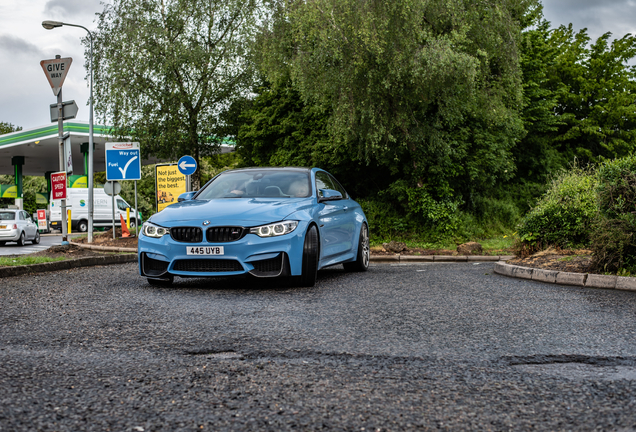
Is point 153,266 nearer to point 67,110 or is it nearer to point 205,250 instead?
point 205,250

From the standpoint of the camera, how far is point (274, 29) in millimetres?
20250

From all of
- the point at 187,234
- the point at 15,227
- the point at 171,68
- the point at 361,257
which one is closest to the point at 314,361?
the point at 187,234

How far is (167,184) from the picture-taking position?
66.9ft

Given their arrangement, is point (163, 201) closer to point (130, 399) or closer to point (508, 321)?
point (508, 321)

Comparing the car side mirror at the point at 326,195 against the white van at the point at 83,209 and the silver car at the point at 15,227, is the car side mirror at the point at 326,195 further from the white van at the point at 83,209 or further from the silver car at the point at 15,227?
the white van at the point at 83,209

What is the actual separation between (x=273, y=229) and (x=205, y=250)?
2.70ft

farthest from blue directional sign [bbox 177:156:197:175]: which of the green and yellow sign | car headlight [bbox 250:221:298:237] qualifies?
the green and yellow sign

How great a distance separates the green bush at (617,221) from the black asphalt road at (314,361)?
136 centimetres

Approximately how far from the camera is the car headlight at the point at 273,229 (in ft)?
24.3

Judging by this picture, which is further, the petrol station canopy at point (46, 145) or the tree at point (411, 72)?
the petrol station canopy at point (46, 145)

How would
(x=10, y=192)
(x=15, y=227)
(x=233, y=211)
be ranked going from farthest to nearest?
(x=10, y=192), (x=15, y=227), (x=233, y=211)

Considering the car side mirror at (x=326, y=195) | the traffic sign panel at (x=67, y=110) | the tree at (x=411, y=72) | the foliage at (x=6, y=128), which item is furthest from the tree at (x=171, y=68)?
the foliage at (x=6, y=128)

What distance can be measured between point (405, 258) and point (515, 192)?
48.2 feet

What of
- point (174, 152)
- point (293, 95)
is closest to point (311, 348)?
point (293, 95)
